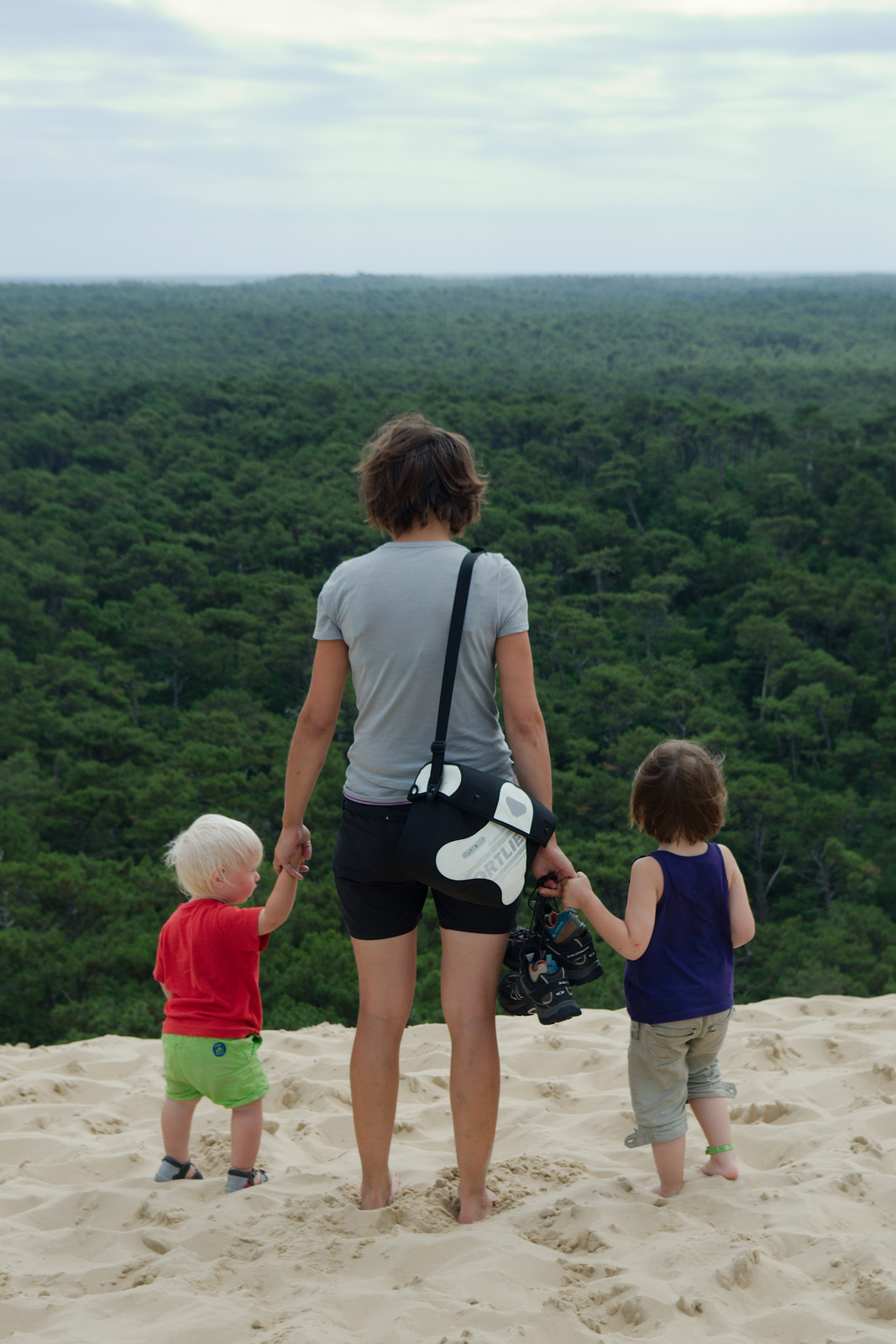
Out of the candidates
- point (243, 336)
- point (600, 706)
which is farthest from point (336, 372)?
point (600, 706)

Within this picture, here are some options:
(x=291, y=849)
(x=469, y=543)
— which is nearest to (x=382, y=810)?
(x=291, y=849)

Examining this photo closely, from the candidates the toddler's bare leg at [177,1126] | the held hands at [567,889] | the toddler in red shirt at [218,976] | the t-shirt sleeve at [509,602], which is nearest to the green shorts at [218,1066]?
the toddler in red shirt at [218,976]

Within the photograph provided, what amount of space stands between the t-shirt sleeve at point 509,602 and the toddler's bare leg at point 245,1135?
1270 mm

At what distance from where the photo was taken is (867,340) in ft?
237

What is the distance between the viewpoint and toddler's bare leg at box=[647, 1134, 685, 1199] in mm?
2221

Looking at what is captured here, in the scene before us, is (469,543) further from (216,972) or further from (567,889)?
(567,889)

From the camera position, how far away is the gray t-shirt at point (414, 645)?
2.01 metres

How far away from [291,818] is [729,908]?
3.08ft

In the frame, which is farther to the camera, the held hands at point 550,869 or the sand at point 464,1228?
the held hands at point 550,869

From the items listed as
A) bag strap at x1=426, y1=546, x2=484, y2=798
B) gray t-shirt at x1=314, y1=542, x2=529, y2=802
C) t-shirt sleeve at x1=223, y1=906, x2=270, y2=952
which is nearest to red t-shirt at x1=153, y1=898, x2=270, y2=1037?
t-shirt sleeve at x1=223, y1=906, x2=270, y2=952

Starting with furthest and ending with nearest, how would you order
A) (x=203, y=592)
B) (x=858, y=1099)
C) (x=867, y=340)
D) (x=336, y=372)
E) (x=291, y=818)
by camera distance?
(x=867, y=340), (x=336, y=372), (x=203, y=592), (x=858, y=1099), (x=291, y=818)

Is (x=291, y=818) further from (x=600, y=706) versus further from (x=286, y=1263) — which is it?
(x=600, y=706)

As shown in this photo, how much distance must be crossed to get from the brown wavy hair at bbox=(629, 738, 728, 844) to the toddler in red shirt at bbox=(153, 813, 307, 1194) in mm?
862

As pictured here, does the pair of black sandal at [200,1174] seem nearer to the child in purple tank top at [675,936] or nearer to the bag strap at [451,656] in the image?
the child in purple tank top at [675,936]
